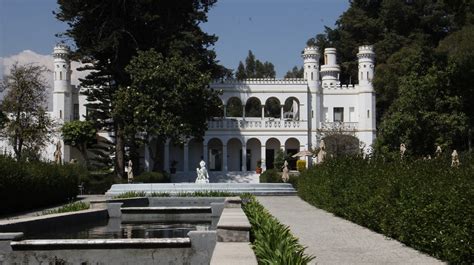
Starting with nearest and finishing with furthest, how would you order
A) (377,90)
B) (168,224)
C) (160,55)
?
(168,224) < (160,55) < (377,90)

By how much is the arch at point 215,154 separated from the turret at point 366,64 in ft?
42.8

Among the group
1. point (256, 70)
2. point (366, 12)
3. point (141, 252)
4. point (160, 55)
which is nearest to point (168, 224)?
point (141, 252)

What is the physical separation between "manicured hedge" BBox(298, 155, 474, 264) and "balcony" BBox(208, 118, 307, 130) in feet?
120

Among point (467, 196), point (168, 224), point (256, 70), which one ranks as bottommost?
point (168, 224)

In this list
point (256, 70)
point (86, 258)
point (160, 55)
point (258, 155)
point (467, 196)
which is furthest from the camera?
point (256, 70)

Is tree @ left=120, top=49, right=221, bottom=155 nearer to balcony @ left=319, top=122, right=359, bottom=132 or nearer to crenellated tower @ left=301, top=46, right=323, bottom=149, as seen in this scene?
crenellated tower @ left=301, top=46, right=323, bottom=149

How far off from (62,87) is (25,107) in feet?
36.1

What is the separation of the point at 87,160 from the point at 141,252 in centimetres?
3928

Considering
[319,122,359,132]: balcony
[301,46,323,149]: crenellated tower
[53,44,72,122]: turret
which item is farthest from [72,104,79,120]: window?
[319,122,359,132]: balcony

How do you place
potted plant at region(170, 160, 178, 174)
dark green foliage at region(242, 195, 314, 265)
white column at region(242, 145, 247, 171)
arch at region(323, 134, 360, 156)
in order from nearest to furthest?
dark green foliage at region(242, 195, 314, 265), arch at region(323, 134, 360, 156), potted plant at region(170, 160, 178, 174), white column at region(242, 145, 247, 171)

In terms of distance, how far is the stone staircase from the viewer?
2741 cm

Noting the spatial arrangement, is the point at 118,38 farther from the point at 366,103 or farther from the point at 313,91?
the point at 366,103

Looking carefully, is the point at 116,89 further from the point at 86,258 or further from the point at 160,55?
the point at 86,258

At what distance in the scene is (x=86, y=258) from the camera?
1048 cm
